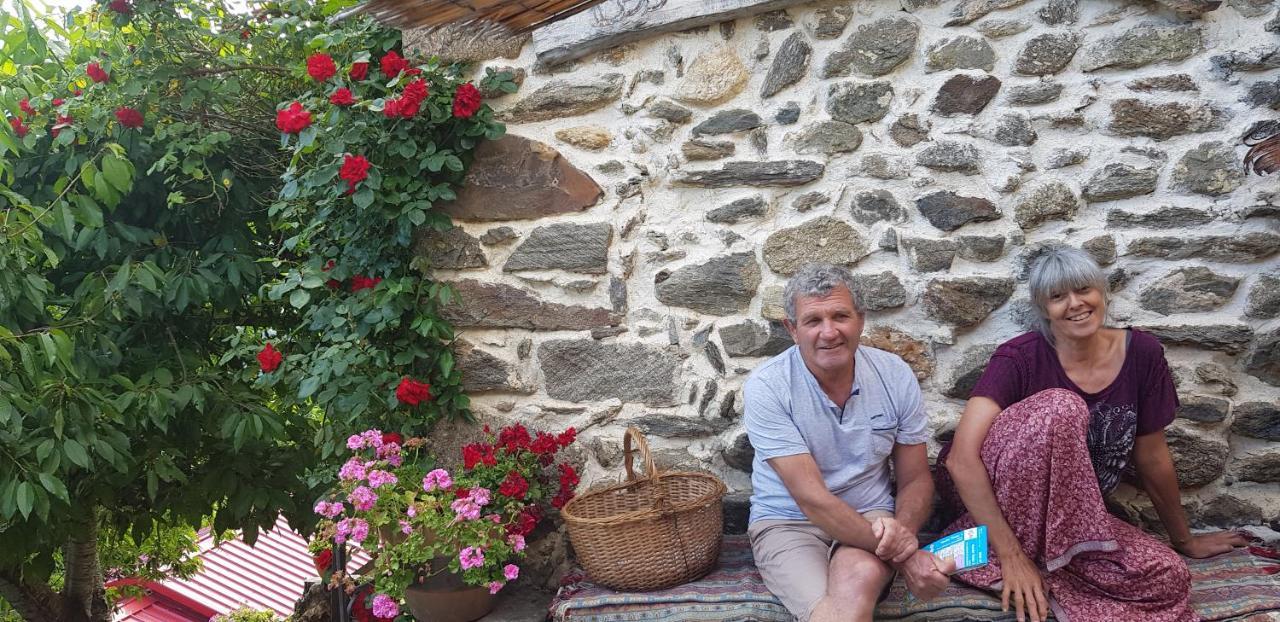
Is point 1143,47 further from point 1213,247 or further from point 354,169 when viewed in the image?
point 354,169

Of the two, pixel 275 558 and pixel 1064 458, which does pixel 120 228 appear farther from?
pixel 275 558

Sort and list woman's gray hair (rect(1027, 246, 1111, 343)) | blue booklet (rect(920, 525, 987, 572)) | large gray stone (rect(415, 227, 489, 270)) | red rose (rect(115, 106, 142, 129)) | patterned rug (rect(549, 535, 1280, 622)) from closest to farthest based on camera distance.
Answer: blue booklet (rect(920, 525, 987, 572))
patterned rug (rect(549, 535, 1280, 622))
woman's gray hair (rect(1027, 246, 1111, 343))
large gray stone (rect(415, 227, 489, 270))
red rose (rect(115, 106, 142, 129))

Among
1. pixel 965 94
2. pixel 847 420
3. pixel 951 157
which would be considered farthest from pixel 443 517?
pixel 965 94

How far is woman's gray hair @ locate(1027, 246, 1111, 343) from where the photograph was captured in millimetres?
2283

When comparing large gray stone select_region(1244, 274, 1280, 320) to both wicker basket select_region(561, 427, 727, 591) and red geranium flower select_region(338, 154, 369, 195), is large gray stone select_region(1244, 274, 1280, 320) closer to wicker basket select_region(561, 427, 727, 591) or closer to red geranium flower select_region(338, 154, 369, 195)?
wicker basket select_region(561, 427, 727, 591)

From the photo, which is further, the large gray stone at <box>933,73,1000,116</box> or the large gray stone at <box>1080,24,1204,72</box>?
the large gray stone at <box>933,73,1000,116</box>

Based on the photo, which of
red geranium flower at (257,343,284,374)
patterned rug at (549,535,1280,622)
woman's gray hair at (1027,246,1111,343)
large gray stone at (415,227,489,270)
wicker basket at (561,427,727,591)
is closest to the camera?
patterned rug at (549,535,1280,622)

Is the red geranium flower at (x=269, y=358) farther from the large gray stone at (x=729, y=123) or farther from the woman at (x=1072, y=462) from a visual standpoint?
the woman at (x=1072, y=462)

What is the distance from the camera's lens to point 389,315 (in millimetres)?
2883

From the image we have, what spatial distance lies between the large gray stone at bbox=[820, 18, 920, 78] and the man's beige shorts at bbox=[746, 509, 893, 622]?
4.08 feet

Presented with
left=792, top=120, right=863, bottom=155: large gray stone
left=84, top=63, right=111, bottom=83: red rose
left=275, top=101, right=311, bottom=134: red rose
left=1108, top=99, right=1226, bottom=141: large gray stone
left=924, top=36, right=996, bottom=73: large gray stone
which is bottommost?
left=1108, top=99, right=1226, bottom=141: large gray stone

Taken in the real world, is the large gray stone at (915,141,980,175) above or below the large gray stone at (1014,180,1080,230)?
above

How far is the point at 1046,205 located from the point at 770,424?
99 cm

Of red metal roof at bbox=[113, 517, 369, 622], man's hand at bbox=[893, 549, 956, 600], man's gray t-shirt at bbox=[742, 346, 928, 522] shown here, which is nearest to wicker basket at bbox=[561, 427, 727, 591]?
man's gray t-shirt at bbox=[742, 346, 928, 522]
